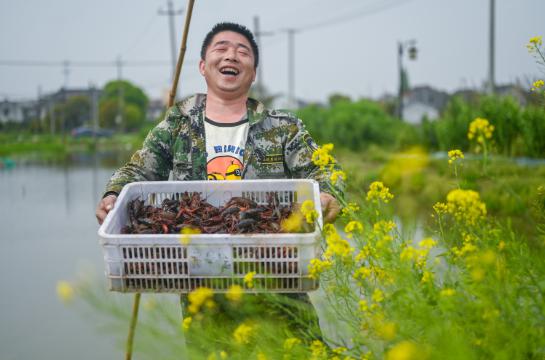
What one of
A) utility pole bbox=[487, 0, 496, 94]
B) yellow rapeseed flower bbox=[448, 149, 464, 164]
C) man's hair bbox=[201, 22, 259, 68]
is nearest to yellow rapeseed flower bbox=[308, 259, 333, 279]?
yellow rapeseed flower bbox=[448, 149, 464, 164]

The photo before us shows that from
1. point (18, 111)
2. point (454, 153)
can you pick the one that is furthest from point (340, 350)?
point (18, 111)

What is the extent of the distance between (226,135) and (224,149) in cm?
8

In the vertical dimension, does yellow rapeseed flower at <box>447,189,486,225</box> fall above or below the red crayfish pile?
above

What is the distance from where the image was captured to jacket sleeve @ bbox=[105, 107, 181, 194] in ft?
10.1

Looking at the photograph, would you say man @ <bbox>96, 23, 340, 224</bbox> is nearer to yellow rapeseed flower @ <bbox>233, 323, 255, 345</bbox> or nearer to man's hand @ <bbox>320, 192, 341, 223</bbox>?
man's hand @ <bbox>320, 192, 341, 223</bbox>

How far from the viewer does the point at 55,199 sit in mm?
15023

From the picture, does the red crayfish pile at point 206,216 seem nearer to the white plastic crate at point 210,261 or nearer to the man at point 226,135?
the white plastic crate at point 210,261

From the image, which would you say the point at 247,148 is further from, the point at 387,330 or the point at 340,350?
the point at 387,330

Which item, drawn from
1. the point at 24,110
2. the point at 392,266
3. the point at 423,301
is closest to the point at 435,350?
the point at 423,301

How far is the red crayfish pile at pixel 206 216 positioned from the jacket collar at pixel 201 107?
0.58 metres

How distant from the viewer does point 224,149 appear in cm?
312

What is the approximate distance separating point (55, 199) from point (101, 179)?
15.5 feet

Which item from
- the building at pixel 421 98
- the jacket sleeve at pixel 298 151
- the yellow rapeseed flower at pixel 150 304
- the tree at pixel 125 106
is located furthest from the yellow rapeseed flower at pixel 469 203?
the tree at pixel 125 106

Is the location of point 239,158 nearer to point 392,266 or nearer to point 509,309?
point 392,266
